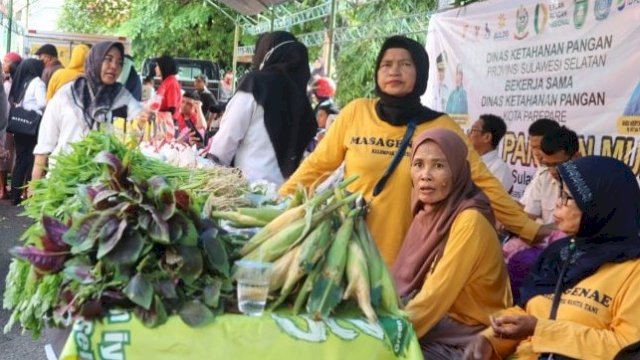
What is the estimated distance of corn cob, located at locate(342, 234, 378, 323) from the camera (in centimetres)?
237

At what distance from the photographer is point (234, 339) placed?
2285 mm

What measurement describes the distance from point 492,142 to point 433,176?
10.2 ft

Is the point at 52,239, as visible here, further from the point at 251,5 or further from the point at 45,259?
the point at 251,5

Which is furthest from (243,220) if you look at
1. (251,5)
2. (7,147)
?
(251,5)

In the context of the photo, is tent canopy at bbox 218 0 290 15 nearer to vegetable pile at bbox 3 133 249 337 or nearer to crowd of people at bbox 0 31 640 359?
crowd of people at bbox 0 31 640 359

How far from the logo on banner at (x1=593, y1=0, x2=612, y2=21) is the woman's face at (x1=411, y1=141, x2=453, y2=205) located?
269 cm

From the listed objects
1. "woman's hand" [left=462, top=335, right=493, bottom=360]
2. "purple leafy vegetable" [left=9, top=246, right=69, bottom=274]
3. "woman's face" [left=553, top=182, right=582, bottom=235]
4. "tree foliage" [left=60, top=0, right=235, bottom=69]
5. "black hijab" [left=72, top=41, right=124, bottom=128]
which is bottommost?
"woman's hand" [left=462, top=335, right=493, bottom=360]

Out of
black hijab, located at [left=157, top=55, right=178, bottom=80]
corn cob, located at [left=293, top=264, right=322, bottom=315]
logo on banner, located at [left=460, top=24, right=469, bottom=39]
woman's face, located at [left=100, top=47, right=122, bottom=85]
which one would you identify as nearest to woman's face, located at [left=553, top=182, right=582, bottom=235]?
corn cob, located at [left=293, top=264, right=322, bottom=315]

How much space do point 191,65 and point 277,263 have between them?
22.1m

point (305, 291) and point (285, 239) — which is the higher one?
point (285, 239)

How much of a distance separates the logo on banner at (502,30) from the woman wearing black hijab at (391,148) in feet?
9.38

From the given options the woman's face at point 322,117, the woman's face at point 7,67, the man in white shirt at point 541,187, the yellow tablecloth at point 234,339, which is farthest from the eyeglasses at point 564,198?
the woman's face at point 7,67

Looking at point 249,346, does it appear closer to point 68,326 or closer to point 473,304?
point 68,326

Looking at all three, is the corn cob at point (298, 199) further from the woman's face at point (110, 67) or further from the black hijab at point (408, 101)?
the woman's face at point (110, 67)
